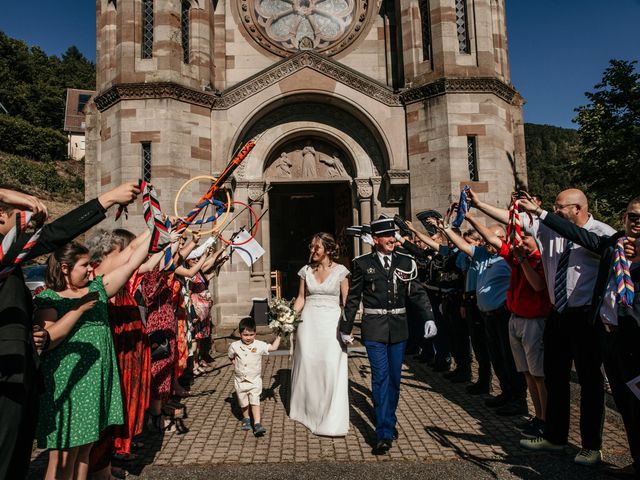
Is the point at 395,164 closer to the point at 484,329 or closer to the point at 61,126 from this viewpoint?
the point at 484,329

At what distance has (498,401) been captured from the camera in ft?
17.2

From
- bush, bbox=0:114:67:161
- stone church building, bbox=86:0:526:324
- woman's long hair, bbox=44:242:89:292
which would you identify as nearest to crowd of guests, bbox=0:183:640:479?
woman's long hair, bbox=44:242:89:292

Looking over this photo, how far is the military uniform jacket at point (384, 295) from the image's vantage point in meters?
4.43

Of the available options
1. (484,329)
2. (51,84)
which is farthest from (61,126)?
(484,329)

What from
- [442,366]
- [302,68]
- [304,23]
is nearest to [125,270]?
[442,366]

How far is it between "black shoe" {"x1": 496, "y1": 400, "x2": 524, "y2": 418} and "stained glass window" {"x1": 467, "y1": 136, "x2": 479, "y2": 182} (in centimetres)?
657

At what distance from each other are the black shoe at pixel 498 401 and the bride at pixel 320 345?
1808 mm

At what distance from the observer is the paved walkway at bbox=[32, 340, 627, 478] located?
3979 millimetres

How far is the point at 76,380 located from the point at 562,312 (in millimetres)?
3783

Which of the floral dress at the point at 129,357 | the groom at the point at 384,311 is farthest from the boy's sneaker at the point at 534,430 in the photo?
the floral dress at the point at 129,357

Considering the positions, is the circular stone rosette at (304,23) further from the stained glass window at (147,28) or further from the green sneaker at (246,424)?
the green sneaker at (246,424)

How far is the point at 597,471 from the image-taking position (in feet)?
11.6

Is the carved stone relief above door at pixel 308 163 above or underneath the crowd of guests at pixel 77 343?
above

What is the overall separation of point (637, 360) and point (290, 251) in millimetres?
15445
